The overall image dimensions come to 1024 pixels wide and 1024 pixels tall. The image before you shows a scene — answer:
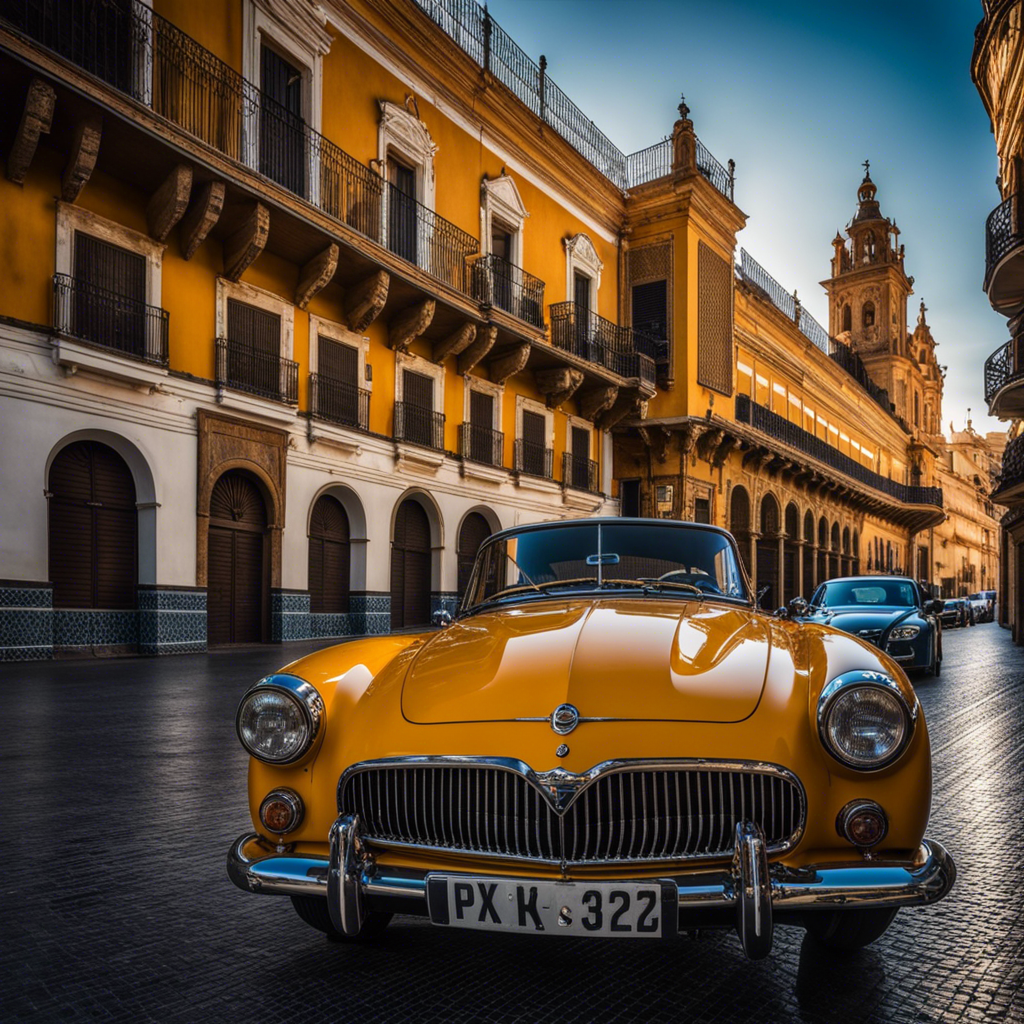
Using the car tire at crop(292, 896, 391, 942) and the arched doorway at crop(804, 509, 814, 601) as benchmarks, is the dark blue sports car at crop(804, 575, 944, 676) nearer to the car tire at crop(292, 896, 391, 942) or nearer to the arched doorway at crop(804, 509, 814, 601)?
the car tire at crop(292, 896, 391, 942)

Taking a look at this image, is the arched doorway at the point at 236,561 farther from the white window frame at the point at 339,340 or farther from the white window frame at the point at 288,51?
the white window frame at the point at 288,51

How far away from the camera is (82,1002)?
245 cm

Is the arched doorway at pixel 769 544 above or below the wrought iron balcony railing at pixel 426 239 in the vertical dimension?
below

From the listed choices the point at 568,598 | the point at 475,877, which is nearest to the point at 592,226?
the point at 568,598

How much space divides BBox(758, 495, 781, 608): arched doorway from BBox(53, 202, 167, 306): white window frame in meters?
22.6

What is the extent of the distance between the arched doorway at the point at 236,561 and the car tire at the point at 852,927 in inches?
522

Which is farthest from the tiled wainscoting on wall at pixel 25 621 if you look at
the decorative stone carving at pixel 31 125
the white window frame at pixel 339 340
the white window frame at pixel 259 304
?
the white window frame at pixel 339 340

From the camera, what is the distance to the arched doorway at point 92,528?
1253 cm

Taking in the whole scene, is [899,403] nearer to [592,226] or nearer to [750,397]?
[750,397]

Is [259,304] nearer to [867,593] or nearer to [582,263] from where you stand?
[867,593]

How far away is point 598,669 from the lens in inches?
104

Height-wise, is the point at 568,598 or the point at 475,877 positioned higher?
the point at 568,598

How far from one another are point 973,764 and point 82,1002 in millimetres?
5428

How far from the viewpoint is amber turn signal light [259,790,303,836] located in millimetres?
2670
